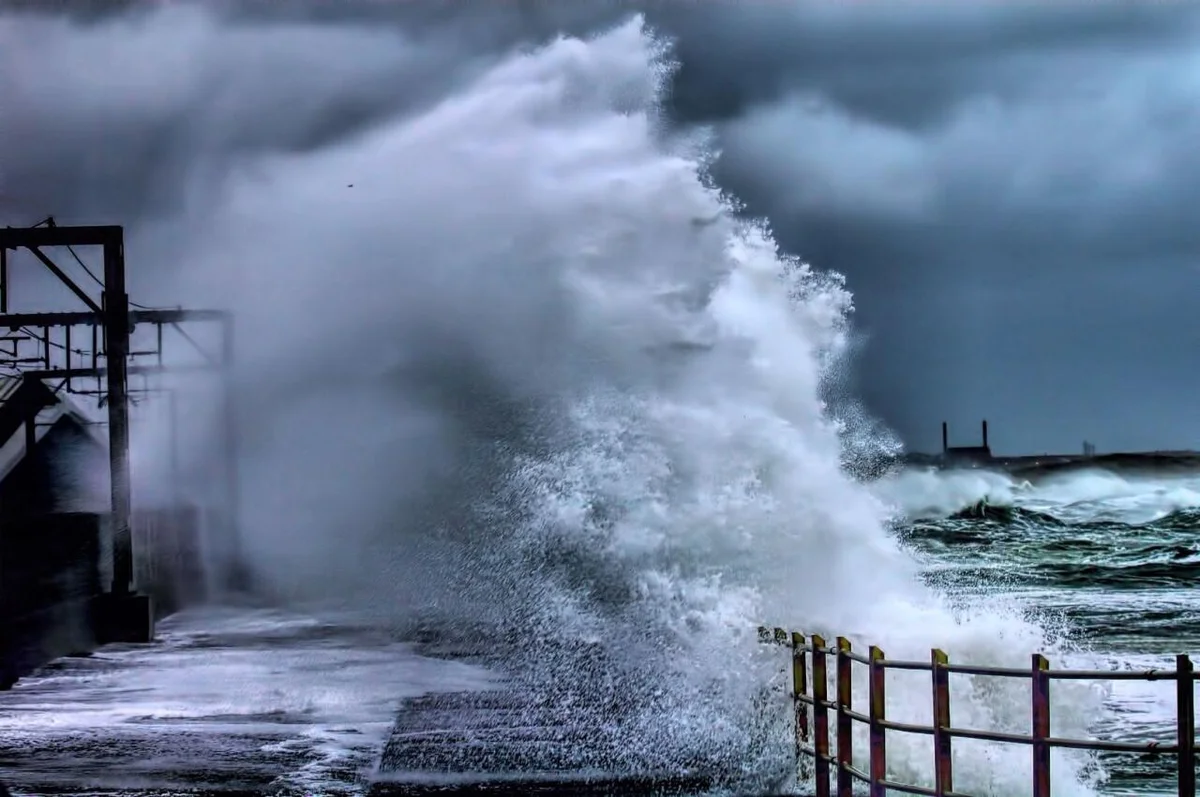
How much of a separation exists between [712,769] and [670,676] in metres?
7.95

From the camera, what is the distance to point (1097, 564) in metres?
60.4

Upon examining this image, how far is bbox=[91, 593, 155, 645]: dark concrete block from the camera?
26.6 metres

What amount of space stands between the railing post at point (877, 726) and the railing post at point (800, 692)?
116 cm

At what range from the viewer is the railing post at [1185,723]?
8.27 m

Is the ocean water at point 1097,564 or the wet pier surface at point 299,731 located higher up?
the wet pier surface at point 299,731

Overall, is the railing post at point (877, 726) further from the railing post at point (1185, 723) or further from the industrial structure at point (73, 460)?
the industrial structure at point (73, 460)

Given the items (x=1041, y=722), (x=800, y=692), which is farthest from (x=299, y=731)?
(x=1041, y=722)

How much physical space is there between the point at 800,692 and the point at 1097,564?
53923mm

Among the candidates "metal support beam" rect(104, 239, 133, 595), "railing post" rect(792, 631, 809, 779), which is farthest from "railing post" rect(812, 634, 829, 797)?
"metal support beam" rect(104, 239, 133, 595)

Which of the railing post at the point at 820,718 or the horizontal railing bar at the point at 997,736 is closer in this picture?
the horizontal railing bar at the point at 997,736

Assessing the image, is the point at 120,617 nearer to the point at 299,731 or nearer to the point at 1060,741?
the point at 299,731

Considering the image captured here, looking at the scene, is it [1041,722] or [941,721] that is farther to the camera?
[941,721]

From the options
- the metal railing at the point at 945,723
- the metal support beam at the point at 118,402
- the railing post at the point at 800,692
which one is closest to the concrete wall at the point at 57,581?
the metal support beam at the point at 118,402

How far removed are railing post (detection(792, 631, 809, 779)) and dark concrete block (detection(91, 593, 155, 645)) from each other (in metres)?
17.9
